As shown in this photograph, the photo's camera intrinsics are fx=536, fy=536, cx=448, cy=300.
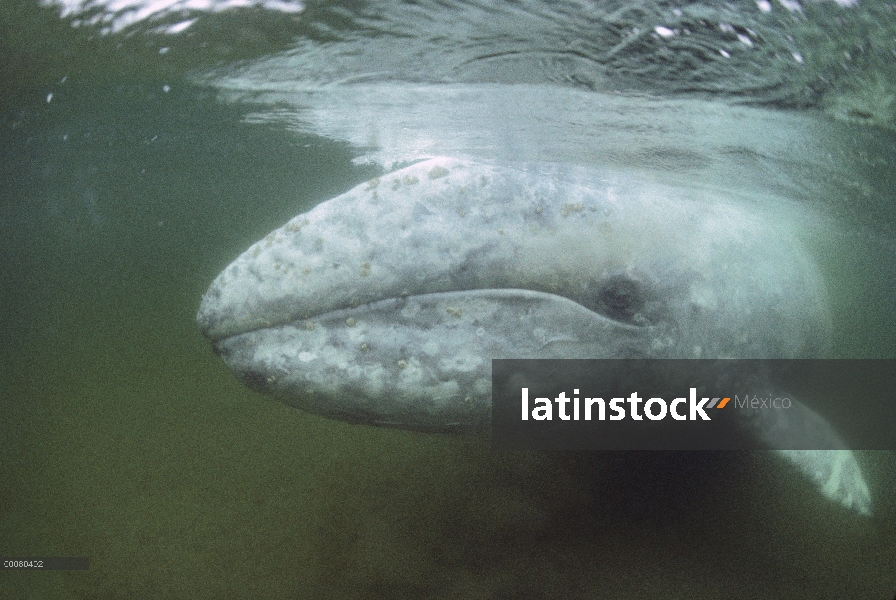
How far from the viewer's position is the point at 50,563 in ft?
10.9

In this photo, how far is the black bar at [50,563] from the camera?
11.0ft

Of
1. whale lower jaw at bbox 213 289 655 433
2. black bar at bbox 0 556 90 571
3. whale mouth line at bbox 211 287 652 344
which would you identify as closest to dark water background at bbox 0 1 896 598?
black bar at bbox 0 556 90 571

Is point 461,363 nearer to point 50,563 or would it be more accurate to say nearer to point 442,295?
point 442,295

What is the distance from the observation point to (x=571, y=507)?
3.06 m

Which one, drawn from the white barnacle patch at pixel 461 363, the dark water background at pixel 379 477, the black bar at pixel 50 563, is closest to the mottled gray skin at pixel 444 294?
the white barnacle patch at pixel 461 363

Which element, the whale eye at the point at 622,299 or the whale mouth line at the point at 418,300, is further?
the whale eye at the point at 622,299

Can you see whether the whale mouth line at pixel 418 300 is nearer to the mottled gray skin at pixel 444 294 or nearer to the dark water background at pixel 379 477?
the mottled gray skin at pixel 444 294

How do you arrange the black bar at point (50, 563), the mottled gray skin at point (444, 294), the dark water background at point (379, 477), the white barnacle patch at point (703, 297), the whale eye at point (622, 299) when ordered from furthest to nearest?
1. the black bar at point (50, 563)
2. the dark water background at point (379, 477)
3. the white barnacle patch at point (703, 297)
4. the whale eye at point (622, 299)
5. the mottled gray skin at point (444, 294)

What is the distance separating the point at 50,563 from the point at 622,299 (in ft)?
12.4

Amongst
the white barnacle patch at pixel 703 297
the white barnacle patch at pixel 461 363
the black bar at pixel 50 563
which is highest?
the white barnacle patch at pixel 703 297

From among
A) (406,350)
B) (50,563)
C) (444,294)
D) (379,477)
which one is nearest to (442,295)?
(444,294)

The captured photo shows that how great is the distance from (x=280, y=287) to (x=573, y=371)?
4.39 feet

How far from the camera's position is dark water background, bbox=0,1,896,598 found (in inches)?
119

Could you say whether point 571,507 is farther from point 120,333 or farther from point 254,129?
point 120,333
